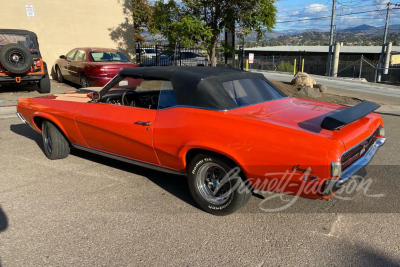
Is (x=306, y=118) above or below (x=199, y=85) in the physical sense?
below

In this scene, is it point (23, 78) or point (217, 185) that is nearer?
point (217, 185)

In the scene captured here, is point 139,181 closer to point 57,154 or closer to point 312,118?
point 57,154

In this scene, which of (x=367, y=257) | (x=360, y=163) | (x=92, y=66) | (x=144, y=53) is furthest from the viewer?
(x=144, y=53)

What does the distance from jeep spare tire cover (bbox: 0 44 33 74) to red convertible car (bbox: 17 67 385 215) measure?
18.2 feet

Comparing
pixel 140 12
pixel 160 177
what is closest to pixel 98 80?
pixel 160 177

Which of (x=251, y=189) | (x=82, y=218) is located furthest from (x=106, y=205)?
(x=251, y=189)

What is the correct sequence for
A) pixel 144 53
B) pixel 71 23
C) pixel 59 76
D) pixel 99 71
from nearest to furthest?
1. pixel 99 71
2. pixel 59 76
3. pixel 71 23
4. pixel 144 53

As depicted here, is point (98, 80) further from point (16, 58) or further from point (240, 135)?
point (240, 135)

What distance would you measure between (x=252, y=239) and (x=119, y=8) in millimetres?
14718

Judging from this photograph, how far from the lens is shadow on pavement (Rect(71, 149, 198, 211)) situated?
380cm

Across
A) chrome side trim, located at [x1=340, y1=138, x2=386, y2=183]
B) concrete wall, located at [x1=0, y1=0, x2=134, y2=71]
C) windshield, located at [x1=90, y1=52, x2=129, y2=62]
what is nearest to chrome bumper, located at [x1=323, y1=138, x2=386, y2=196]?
chrome side trim, located at [x1=340, y1=138, x2=386, y2=183]

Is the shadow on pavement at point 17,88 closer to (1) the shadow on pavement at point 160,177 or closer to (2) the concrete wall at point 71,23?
(2) the concrete wall at point 71,23

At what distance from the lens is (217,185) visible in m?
3.25

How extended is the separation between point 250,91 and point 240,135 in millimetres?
1020
